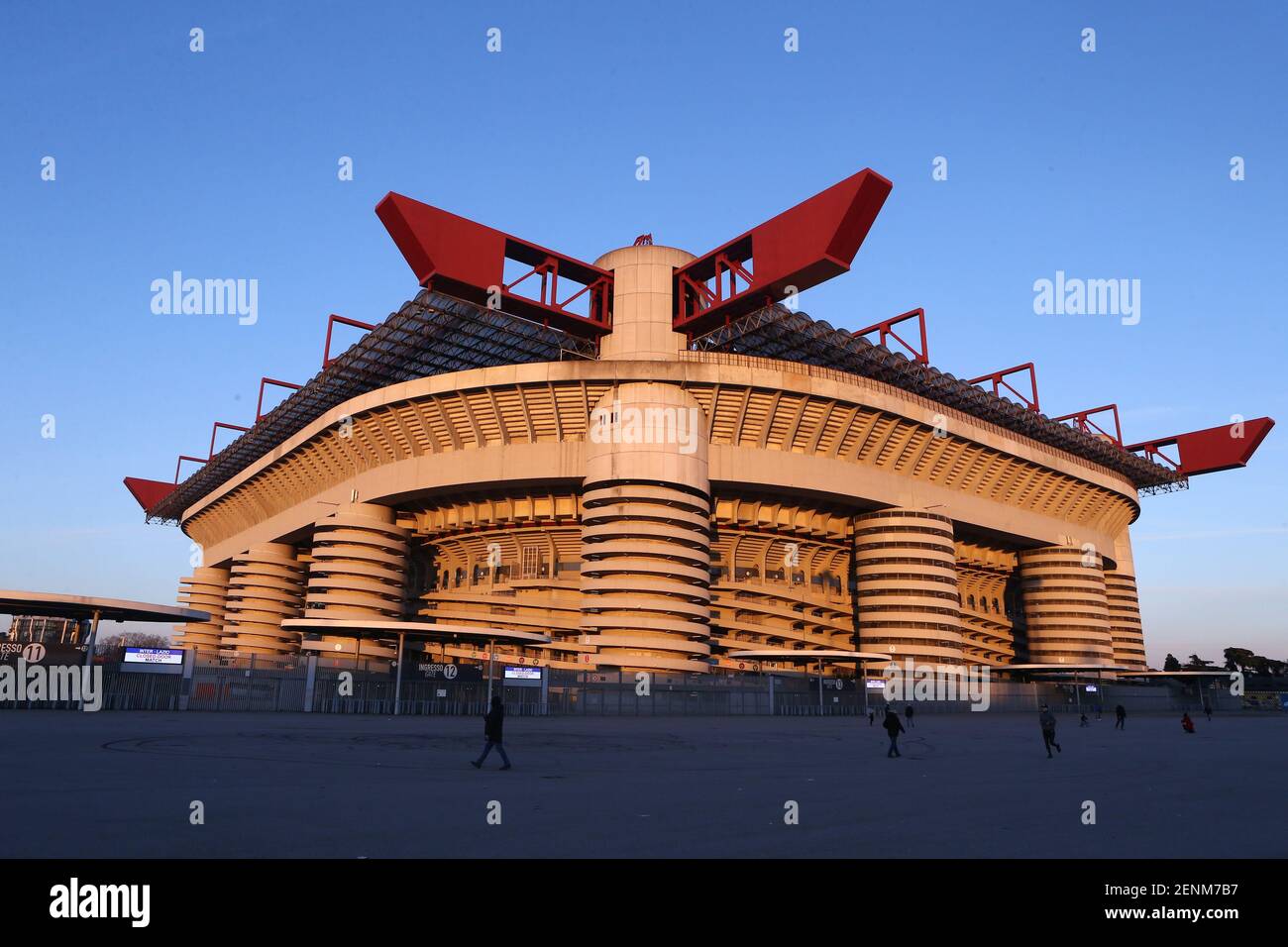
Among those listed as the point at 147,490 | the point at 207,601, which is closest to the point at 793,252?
the point at 207,601

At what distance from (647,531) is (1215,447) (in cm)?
6150

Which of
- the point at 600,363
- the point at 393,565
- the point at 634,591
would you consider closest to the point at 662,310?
the point at 600,363

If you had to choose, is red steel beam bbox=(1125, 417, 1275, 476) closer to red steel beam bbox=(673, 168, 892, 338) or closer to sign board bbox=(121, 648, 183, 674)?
red steel beam bbox=(673, 168, 892, 338)

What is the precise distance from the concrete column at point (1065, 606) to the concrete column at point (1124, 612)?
7.37 metres

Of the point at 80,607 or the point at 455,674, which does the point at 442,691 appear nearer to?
the point at 455,674

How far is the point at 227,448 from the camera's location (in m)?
76.6

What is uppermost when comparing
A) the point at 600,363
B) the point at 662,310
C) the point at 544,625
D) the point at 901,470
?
the point at 662,310

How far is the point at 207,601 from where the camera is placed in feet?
285

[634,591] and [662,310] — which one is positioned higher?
[662,310]

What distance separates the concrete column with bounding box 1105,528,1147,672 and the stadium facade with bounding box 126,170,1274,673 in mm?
8427

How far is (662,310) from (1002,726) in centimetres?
2917
